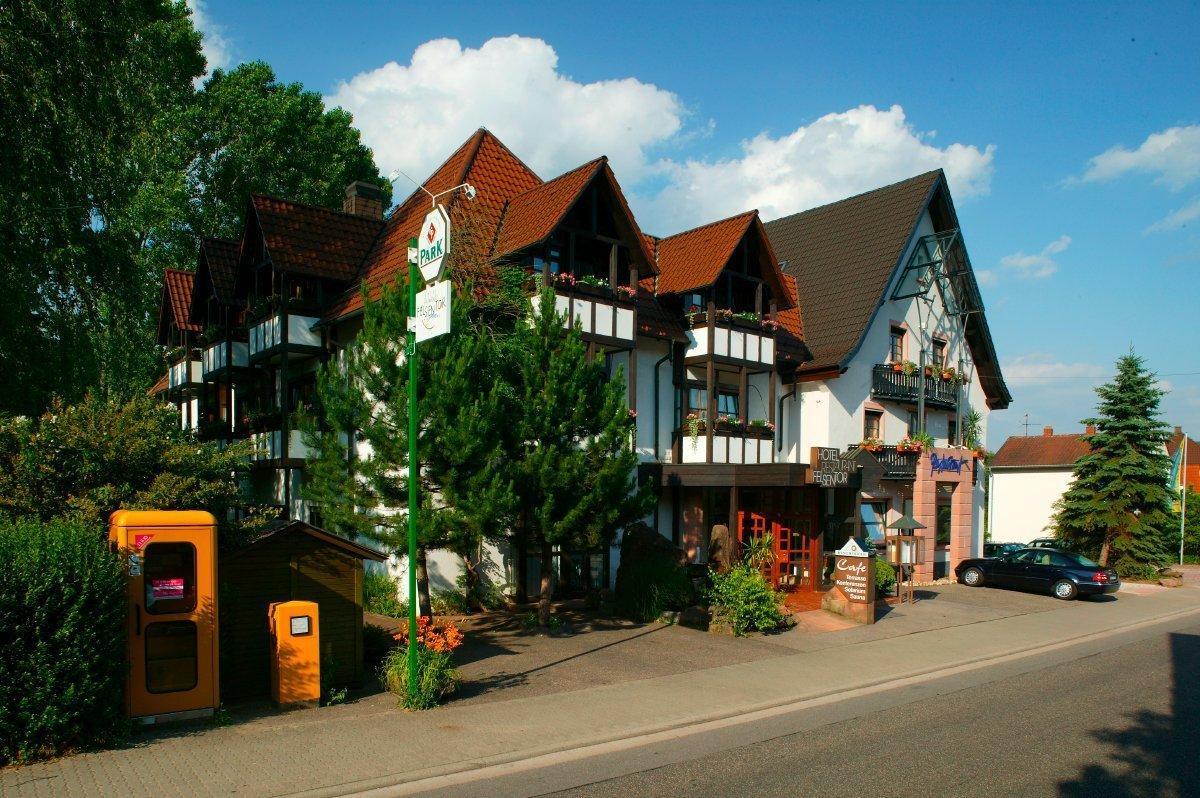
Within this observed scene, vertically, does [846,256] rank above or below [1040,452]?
above

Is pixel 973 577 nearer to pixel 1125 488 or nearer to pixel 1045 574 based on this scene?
pixel 1045 574

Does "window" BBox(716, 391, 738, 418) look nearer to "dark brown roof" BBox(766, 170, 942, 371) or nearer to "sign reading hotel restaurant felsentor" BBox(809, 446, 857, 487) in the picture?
"dark brown roof" BBox(766, 170, 942, 371)

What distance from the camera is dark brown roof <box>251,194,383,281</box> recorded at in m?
20.3

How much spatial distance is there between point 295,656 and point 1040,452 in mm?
51347

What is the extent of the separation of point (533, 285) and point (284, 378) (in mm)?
6305

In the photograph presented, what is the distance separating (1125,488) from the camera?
3234 cm

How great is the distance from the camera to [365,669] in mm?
12750

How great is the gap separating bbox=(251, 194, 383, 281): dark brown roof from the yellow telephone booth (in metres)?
11.1

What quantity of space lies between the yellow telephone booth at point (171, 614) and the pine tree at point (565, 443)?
5816 millimetres

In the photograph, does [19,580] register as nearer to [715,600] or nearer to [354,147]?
[715,600]

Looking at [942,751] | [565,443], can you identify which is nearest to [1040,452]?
[565,443]

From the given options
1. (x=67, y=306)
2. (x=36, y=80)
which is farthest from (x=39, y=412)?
(x=36, y=80)

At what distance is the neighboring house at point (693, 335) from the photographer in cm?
1998

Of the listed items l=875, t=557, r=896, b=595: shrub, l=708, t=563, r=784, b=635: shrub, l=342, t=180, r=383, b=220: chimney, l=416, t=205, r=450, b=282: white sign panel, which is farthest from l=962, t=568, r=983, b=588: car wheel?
l=416, t=205, r=450, b=282: white sign panel
